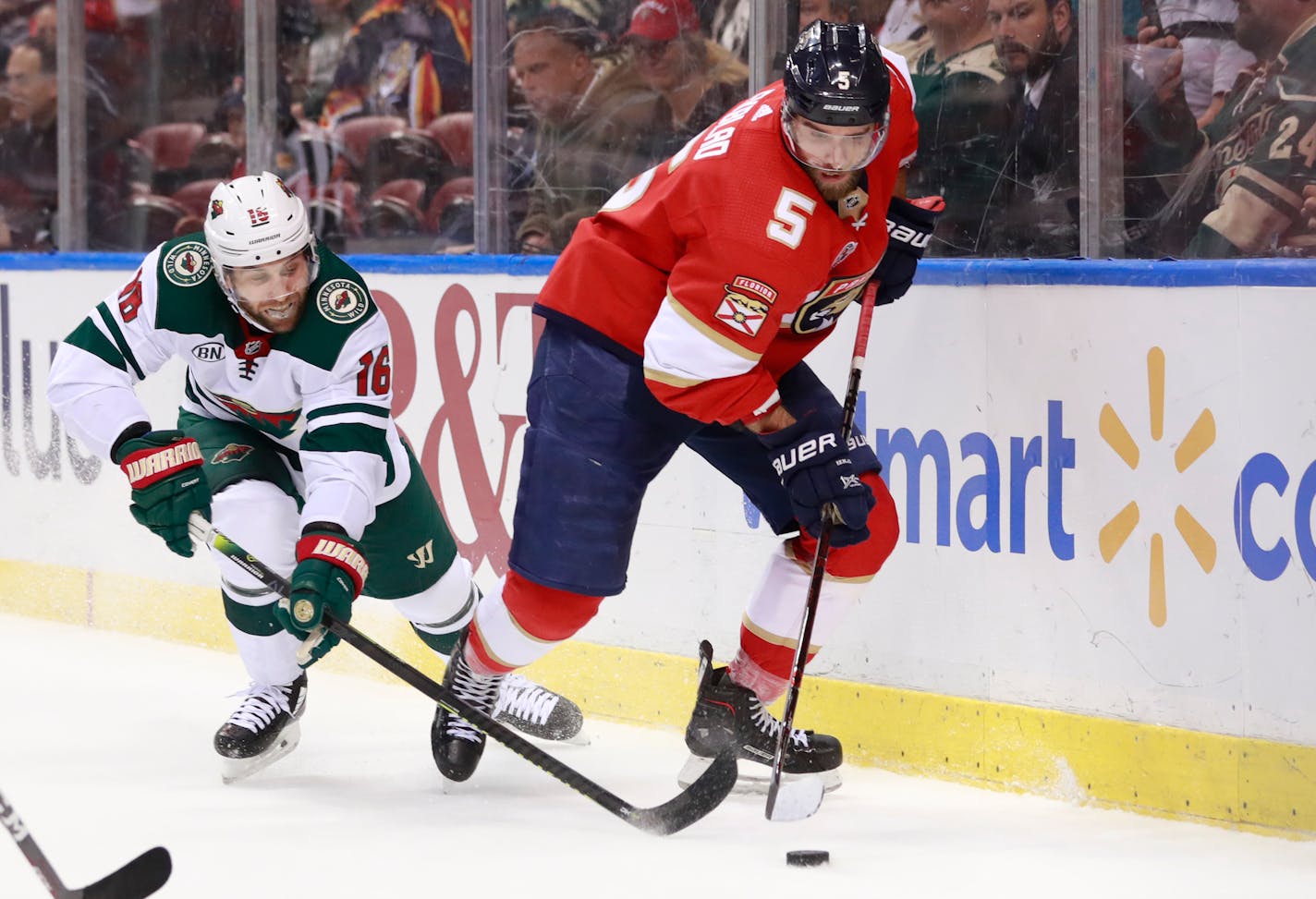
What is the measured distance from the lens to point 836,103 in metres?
2.71

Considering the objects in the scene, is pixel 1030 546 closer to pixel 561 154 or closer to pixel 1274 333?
pixel 1274 333

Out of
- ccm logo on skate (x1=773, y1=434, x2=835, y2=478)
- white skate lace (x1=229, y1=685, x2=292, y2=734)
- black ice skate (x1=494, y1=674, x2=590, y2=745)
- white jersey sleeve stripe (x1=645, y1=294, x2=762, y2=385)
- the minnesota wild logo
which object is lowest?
Result: black ice skate (x1=494, y1=674, x2=590, y2=745)

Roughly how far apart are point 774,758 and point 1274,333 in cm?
111

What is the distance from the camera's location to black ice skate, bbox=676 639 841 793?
3217 mm

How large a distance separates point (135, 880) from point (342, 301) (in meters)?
1.18

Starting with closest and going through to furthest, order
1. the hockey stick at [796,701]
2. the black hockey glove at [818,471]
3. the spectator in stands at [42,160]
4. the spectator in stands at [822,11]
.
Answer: the black hockey glove at [818,471]
the hockey stick at [796,701]
the spectator in stands at [822,11]
the spectator in stands at [42,160]

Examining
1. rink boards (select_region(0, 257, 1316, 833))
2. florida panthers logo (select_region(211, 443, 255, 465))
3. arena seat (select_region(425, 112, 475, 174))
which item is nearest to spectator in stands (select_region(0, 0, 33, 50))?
arena seat (select_region(425, 112, 475, 174))

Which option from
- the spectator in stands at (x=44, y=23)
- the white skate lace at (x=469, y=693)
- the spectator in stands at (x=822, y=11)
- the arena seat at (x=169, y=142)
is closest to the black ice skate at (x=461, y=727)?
the white skate lace at (x=469, y=693)

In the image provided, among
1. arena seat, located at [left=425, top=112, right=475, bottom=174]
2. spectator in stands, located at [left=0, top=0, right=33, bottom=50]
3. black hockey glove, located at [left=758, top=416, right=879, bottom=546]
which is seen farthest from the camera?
spectator in stands, located at [left=0, top=0, right=33, bottom=50]

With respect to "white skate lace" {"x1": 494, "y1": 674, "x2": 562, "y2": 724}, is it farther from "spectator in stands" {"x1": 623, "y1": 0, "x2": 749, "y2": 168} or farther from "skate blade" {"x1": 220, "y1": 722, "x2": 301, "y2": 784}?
"spectator in stands" {"x1": 623, "y1": 0, "x2": 749, "y2": 168}

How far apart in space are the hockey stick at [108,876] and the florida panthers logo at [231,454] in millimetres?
1061

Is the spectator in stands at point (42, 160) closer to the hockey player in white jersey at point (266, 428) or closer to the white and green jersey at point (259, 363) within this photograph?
the hockey player in white jersey at point (266, 428)

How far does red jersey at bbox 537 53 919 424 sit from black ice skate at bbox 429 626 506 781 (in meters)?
0.73

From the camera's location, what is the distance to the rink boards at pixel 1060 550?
9.75 feet
